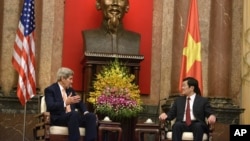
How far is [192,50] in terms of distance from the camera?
474 inches

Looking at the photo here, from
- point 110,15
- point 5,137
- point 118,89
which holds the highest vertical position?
point 110,15

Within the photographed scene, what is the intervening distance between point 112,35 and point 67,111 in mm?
3074

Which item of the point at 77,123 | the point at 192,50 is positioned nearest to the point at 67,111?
the point at 77,123

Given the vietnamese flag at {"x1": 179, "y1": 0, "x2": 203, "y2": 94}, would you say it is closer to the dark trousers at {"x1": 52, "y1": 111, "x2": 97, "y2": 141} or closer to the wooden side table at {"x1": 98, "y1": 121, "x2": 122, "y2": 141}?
the wooden side table at {"x1": 98, "y1": 121, "x2": 122, "y2": 141}

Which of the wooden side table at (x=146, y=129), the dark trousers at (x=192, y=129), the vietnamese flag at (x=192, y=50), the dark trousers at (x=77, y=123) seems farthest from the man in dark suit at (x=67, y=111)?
the vietnamese flag at (x=192, y=50)

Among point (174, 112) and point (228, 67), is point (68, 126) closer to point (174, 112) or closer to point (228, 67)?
point (174, 112)

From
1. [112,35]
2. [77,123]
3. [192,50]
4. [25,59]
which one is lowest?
[77,123]

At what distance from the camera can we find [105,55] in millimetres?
12422

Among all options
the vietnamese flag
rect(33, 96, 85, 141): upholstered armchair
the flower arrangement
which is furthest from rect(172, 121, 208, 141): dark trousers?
the vietnamese flag

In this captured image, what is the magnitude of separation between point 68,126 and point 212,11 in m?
4.50

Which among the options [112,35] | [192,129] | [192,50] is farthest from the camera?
[112,35]

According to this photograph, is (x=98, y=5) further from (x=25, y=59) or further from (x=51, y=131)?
(x=51, y=131)

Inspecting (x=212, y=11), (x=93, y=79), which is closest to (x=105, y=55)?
(x=93, y=79)

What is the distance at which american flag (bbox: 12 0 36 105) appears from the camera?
1120cm
